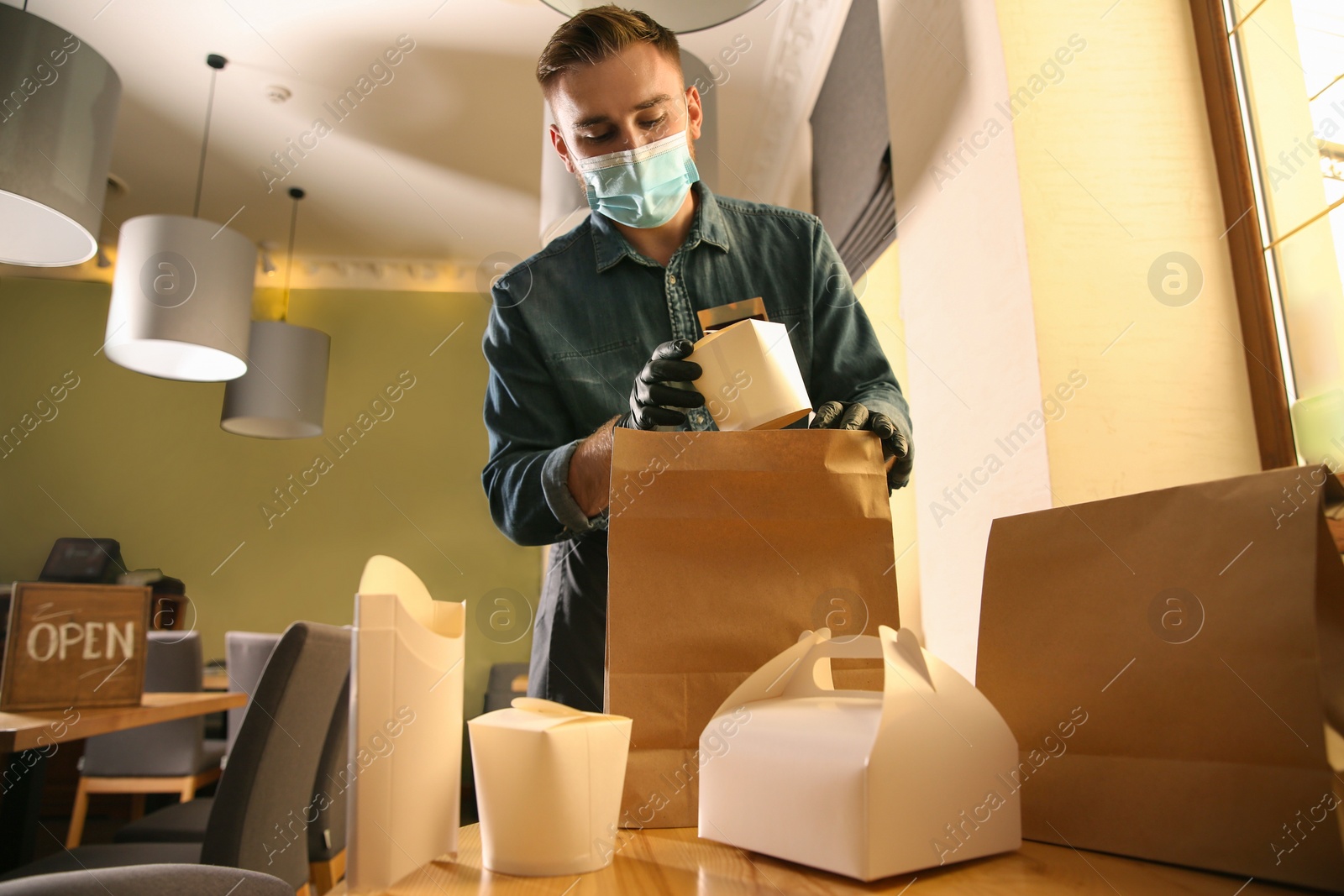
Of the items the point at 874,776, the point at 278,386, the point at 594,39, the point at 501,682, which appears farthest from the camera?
the point at 501,682

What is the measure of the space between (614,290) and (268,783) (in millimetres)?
1179

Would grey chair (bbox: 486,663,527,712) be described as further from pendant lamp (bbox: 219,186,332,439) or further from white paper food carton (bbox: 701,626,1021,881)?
white paper food carton (bbox: 701,626,1021,881)

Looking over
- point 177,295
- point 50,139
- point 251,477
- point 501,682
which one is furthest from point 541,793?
point 251,477

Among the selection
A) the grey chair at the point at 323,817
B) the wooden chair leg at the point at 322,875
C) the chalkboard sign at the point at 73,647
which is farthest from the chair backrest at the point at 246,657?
the chalkboard sign at the point at 73,647

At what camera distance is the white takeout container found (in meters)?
0.69

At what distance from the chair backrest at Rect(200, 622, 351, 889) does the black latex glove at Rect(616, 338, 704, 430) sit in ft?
3.54

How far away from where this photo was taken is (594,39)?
1.01 m

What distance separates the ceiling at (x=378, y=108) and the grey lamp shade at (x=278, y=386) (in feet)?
2.97

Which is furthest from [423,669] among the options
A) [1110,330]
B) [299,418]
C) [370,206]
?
[370,206]

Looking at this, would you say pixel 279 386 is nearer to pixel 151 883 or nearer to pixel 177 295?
pixel 177 295

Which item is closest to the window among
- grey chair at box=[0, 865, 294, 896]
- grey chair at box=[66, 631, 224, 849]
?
grey chair at box=[0, 865, 294, 896]

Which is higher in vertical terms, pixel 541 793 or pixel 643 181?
pixel 643 181

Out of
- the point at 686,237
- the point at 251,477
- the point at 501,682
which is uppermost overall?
the point at 251,477

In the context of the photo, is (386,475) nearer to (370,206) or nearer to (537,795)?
(370,206)
